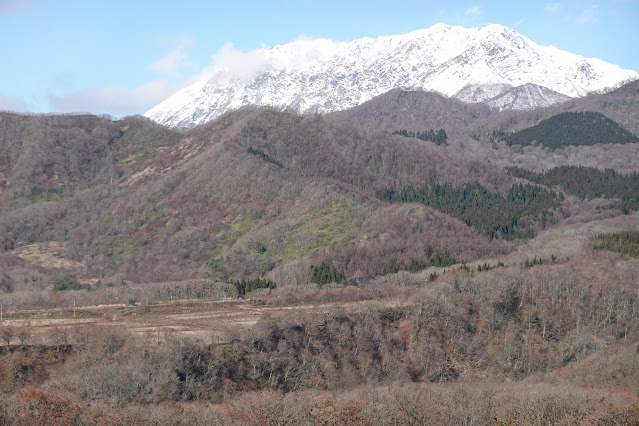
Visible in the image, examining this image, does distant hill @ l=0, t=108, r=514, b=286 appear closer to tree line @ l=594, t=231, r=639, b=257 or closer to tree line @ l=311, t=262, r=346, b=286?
tree line @ l=311, t=262, r=346, b=286

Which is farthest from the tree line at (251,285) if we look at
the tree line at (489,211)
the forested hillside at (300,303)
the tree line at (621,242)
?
the tree line at (621,242)

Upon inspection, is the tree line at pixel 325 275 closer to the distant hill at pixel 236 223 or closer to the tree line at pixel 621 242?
the distant hill at pixel 236 223

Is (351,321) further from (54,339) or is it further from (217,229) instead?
(217,229)

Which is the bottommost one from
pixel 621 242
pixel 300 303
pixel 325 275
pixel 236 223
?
pixel 300 303

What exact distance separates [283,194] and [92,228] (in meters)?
41.4

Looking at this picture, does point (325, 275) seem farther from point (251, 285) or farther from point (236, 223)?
point (236, 223)

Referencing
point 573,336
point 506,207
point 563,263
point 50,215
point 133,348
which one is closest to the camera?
point 133,348

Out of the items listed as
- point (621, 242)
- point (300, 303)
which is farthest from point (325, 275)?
point (621, 242)

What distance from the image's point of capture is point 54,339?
8938 centimetres

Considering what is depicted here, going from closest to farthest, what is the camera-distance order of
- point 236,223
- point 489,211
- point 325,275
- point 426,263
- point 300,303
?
point 300,303 < point 325,275 < point 426,263 < point 236,223 < point 489,211

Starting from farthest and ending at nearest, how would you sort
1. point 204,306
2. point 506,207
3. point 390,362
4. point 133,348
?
point 506,207, point 204,306, point 390,362, point 133,348

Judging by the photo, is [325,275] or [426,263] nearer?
[325,275]

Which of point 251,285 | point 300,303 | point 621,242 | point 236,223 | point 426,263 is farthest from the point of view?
point 236,223

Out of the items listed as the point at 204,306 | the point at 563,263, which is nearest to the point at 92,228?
the point at 204,306
